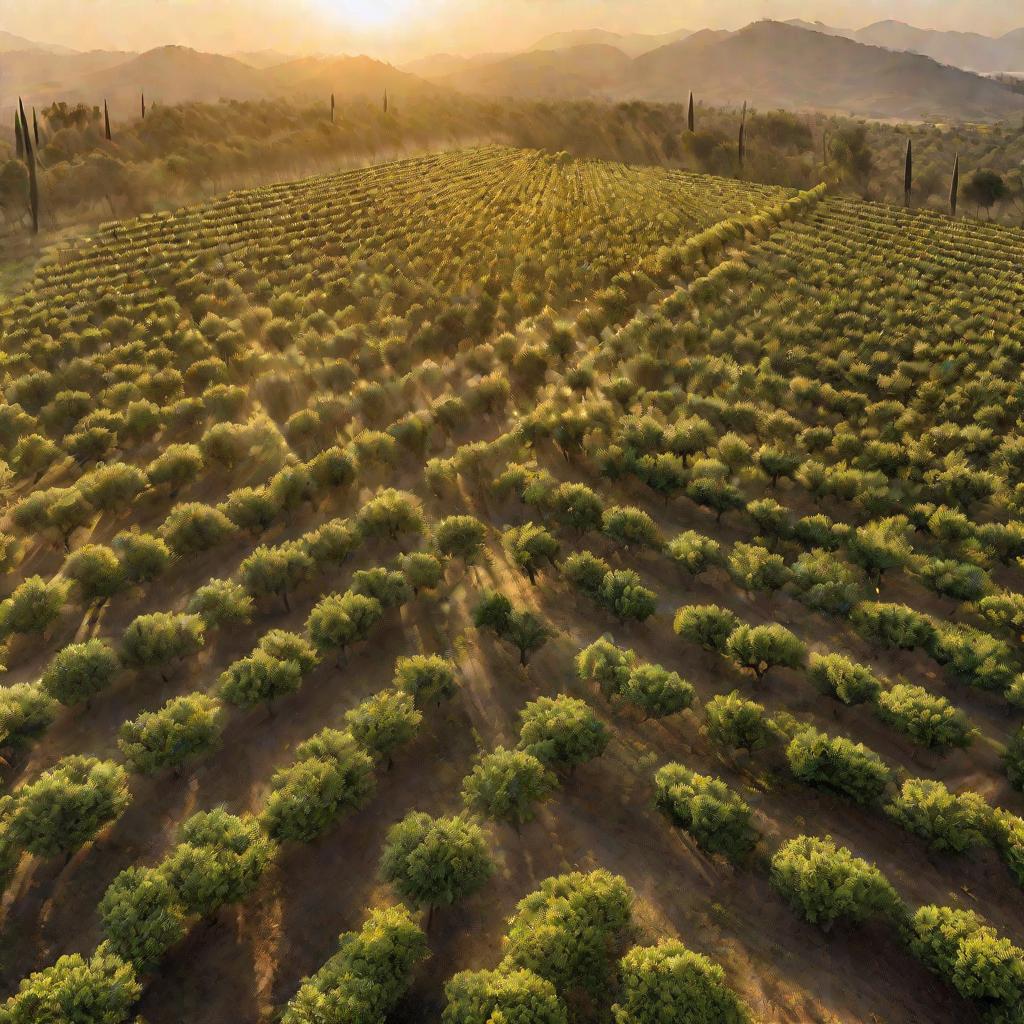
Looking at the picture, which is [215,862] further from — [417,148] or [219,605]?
[417,148]

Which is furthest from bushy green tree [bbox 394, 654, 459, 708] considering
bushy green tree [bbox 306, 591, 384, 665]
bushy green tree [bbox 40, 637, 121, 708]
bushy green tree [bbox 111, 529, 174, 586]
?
bushy green tree [bbox 111, 529, 174, 586]

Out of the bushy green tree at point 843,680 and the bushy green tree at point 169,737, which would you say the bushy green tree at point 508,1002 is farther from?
the bushy green tree at point 843,680

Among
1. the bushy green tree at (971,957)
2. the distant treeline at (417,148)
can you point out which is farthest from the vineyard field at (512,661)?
the distant treeline at (417,148)

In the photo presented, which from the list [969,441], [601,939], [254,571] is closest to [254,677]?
[254,571]

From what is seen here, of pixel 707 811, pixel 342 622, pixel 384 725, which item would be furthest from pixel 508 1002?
pixel 342 622

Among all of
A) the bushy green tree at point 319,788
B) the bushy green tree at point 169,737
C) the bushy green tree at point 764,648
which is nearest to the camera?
the bushy green tree at point 319,788

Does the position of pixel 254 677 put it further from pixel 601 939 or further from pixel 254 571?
pixel 601 939
